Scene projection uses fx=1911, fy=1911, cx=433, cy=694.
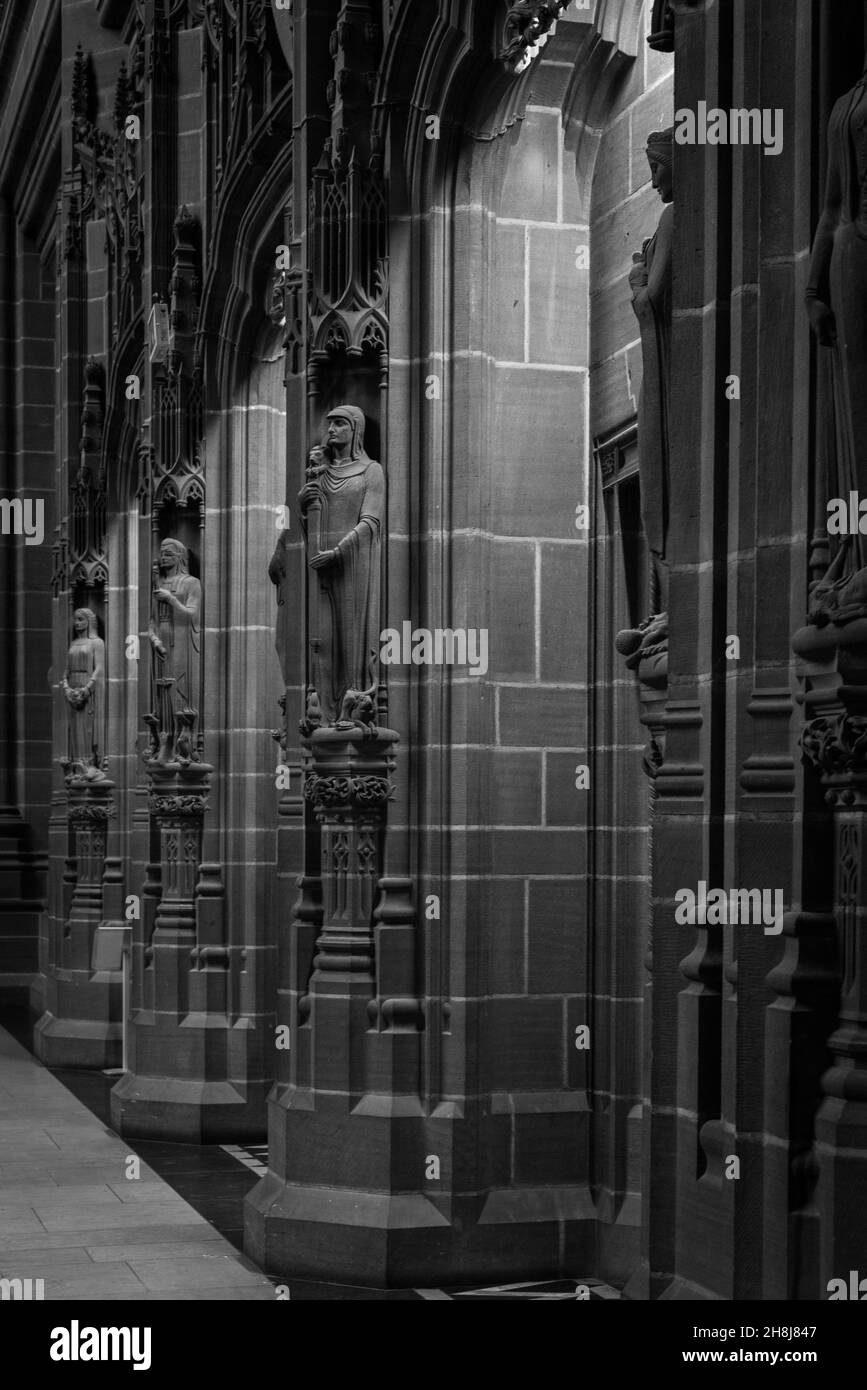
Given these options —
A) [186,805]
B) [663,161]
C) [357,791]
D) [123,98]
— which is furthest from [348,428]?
[123,98]

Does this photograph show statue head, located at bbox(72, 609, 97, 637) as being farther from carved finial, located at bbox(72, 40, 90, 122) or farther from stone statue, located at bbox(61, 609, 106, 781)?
carved finial, located at bbox(72, 40, 90, 122)

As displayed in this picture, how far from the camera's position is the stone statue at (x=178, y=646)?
514 inches

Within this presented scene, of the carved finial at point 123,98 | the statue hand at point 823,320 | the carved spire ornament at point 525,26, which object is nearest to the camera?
the statue hand at point 823,320

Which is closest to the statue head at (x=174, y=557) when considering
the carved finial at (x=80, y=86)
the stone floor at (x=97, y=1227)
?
the stone floor at (x=97, y=1227)

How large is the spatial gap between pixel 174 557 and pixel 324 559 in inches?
170

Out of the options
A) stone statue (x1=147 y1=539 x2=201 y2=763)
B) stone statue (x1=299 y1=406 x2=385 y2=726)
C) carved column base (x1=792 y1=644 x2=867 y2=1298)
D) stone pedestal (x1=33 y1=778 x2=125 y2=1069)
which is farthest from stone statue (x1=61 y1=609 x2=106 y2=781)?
carved column base (x1=792 y1=644 x2=867 y2=1298)

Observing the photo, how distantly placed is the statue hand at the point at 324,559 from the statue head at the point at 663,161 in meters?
2.98

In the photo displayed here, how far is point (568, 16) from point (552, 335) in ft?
4.77

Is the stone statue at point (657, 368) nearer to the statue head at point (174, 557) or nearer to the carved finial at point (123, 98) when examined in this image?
the statue head at point (174, 557)

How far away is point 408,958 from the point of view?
8.88 metres

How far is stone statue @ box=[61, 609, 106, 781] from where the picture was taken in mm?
16859

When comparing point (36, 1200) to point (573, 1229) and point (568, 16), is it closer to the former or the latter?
point (573, 1229)

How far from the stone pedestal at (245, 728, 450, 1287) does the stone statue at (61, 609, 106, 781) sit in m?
8.01

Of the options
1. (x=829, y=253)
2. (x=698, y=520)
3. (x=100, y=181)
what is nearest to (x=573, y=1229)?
(x=698, y=520)
